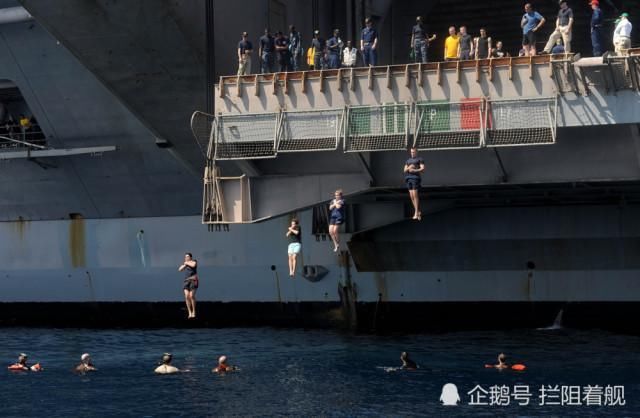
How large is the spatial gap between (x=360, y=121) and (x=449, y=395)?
7.65 meters

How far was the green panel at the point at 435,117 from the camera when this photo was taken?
2964 cm

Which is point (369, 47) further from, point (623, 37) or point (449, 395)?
point (449, 395)

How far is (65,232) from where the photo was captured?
40938mm

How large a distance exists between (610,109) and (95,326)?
69.8ft

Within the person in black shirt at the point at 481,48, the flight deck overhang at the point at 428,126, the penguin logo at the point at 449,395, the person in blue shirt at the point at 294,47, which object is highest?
the person in blue shirt at the point at 294,47

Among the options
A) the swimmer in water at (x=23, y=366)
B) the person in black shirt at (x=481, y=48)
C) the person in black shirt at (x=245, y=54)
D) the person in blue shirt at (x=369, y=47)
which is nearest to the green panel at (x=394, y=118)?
the person in blue shirt at (x=369, y=47)

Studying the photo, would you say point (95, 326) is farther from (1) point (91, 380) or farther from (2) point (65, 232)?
(1) point (91, 380)

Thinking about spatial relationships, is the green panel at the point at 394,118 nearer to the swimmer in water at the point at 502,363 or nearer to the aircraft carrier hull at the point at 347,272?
the swimmer in water at the point at 502,363

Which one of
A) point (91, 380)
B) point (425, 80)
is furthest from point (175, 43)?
point (91, 380)

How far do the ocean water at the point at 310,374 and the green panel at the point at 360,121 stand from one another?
6.53m

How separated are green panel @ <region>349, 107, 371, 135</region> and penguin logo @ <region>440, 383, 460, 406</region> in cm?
695

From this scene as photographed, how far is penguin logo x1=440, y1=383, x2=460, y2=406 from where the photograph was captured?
26.9m

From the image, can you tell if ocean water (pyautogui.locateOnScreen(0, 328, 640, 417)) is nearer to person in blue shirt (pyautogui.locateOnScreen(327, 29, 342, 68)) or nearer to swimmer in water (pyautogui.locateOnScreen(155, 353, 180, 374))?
swimmer in water (pyautogui.locateOnScreen(155, 353, 180, 374))

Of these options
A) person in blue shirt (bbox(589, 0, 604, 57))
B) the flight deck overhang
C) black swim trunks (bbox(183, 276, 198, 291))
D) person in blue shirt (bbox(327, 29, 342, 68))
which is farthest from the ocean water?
person in blue shirt (bbox(327, 29, 342, 68))
